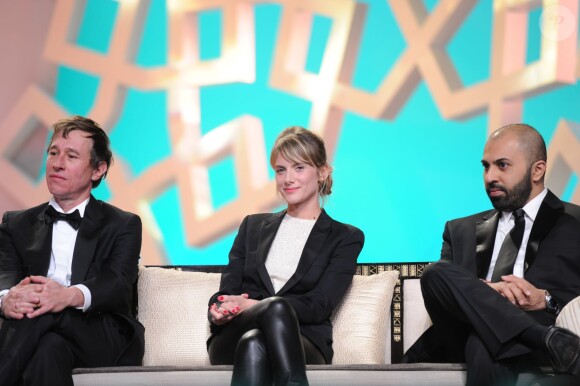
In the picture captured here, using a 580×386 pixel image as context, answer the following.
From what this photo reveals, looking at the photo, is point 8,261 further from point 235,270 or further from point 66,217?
point 235,270

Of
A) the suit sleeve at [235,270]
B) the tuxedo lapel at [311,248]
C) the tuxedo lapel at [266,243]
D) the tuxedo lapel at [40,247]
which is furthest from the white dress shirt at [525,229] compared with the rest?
the tuxedo lapel at [40,247]

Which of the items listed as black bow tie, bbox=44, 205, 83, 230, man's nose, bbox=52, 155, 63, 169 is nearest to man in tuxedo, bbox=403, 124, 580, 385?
black bow tie, bbox=44, 205, 83, 230

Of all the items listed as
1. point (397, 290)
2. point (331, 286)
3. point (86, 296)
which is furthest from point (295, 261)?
point (86, 296)

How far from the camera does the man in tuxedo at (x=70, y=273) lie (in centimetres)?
319

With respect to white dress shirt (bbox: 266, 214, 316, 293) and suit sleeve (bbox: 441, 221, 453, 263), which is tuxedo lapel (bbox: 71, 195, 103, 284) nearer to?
white dress shirt (bbox: 266, 214, 316, 293)

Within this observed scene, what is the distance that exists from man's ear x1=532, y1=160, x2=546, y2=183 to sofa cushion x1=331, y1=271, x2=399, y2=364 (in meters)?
0.70

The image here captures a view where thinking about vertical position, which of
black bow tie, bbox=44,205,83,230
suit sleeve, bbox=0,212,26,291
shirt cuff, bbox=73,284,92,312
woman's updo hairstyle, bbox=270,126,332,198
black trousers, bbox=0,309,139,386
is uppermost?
woman's updo hairstyle, bbox=270,126,332,198

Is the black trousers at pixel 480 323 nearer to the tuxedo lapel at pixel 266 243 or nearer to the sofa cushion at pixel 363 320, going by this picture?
the sofa cushion at pixel 363 320

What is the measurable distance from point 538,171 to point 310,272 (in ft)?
3.13

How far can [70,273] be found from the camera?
3.55 m

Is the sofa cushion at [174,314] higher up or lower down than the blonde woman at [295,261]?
lower down

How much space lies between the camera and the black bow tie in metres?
3.60

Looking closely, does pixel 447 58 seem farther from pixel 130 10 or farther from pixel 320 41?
pixel 130 10

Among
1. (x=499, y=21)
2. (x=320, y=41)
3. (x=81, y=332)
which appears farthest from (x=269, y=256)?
(x=499, y=21)
